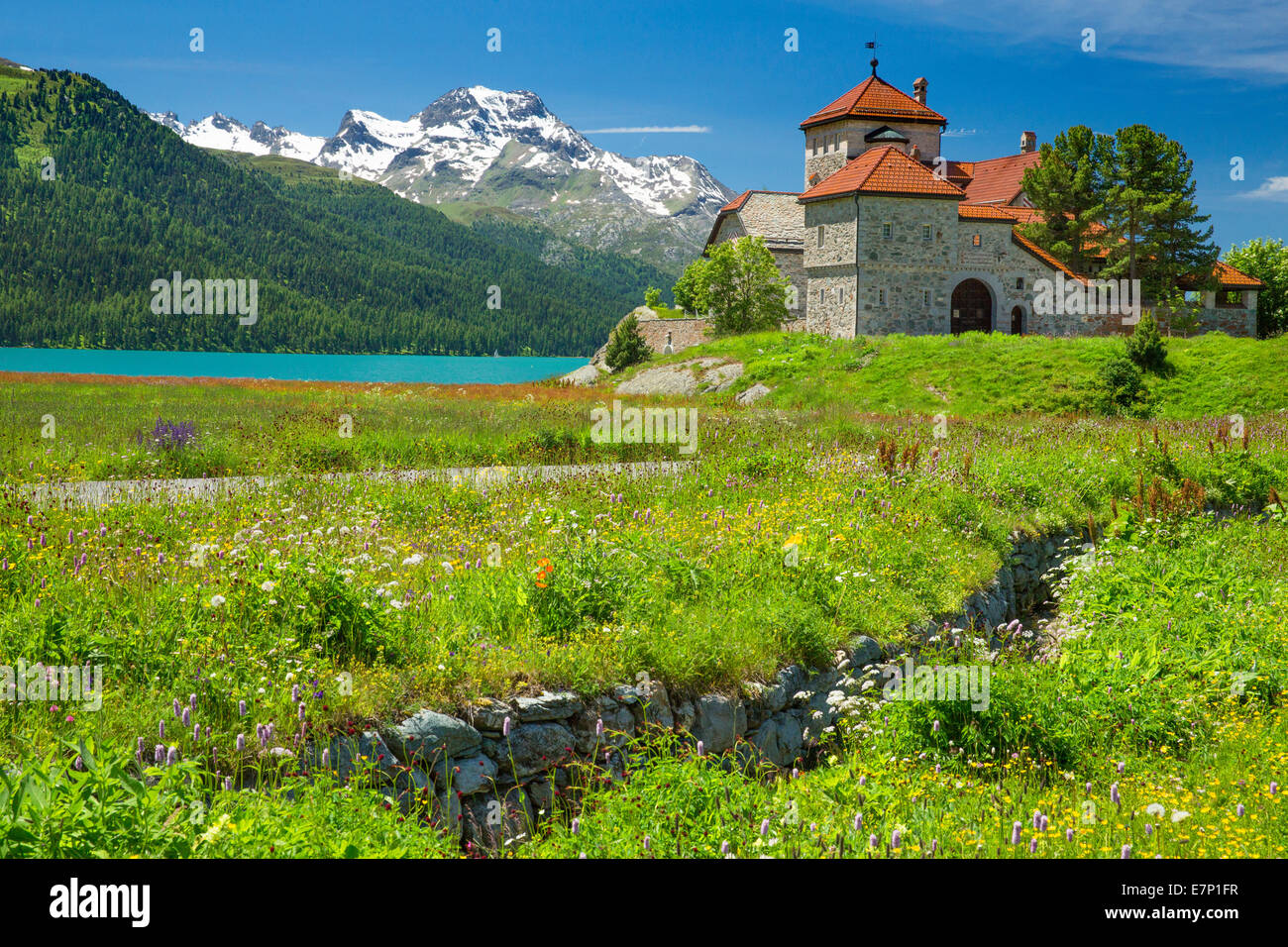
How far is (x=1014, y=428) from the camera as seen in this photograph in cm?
2152

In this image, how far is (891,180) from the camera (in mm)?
47812

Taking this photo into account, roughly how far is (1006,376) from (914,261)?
16815mm

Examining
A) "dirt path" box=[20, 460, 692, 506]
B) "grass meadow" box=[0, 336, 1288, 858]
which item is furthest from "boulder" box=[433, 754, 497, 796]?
"dirt path" box=[20, 460, 692, 506]

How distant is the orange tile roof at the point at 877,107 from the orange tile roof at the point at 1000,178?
7.88 metres

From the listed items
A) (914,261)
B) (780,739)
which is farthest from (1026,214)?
(780,739)

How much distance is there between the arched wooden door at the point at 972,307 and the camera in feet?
168

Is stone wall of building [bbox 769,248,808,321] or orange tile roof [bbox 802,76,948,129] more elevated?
orange tile roof [bbox 802,76,948,129]

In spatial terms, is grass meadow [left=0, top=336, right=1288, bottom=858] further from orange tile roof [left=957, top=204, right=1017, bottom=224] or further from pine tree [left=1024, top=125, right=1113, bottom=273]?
pine tree [left=1024, top=125, right=1113, bottom=273]

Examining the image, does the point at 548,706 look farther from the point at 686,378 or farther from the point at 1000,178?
the point at 1000,178

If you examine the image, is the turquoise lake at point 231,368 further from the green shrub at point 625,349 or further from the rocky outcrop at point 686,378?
the rocky outcrop at point 686,378

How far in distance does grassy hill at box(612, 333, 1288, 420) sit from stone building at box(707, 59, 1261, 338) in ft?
29.6

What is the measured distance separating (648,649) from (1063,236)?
58.9 metres

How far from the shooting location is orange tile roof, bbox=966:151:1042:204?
2603 inches
